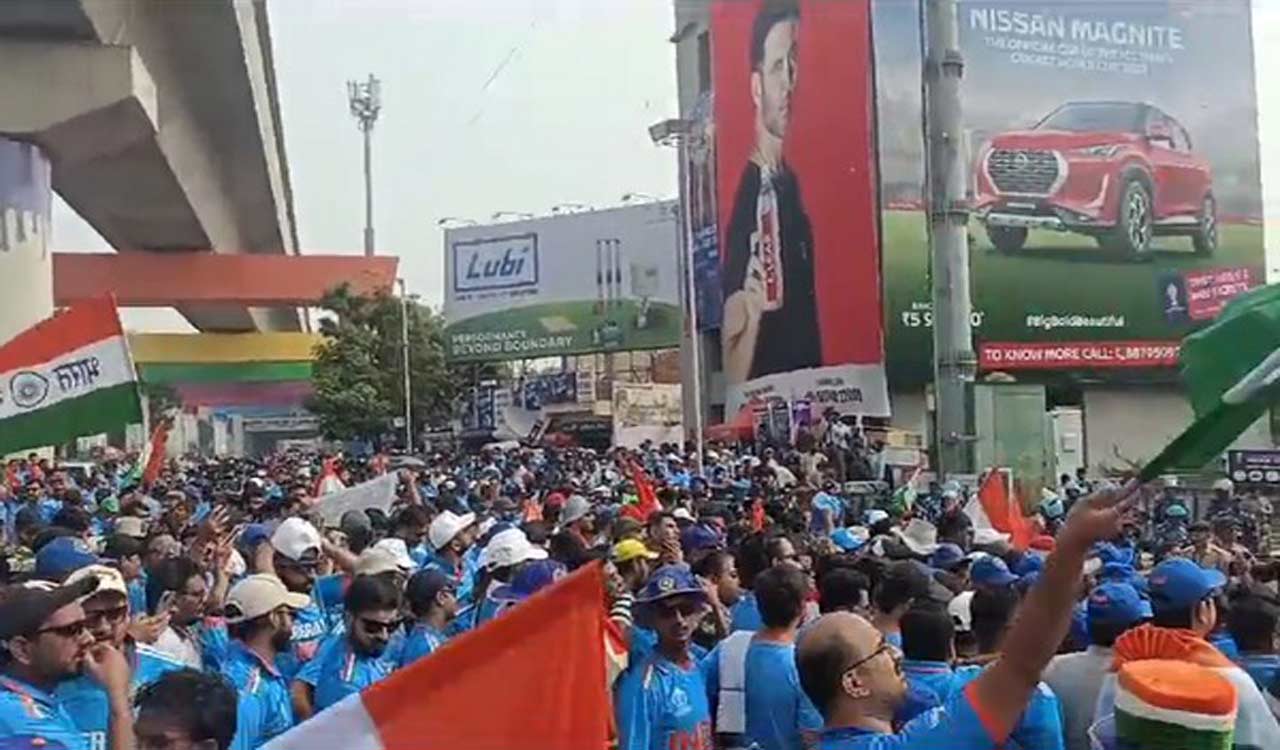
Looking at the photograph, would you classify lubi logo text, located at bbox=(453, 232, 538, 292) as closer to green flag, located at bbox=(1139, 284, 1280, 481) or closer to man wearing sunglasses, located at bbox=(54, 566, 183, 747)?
man wearing sunglasses, located at bbox=(54, 566, 183, 747)

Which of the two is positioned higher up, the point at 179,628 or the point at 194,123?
the point at 194,123

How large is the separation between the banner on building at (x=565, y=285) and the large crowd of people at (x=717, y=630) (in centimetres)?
4710

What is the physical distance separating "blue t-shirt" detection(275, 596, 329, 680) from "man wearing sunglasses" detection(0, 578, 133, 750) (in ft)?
4.90

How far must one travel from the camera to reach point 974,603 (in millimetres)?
4965

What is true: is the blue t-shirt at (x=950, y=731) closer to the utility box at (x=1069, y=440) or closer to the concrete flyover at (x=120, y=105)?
the concrete flyover at (x=120, y=105)

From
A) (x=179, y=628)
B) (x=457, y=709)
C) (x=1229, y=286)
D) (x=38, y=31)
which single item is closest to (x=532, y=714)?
(x=457, y=709)

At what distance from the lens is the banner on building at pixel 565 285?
57250 millimetres

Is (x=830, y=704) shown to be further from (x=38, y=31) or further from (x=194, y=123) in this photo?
(x=194, y=123)

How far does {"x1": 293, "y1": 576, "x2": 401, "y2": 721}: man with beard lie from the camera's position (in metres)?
5.38

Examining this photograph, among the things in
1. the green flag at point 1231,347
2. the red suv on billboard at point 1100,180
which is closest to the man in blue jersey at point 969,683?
the green flag at point 1231,347

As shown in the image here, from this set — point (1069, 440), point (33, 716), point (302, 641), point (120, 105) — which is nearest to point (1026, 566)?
point (302, 641)

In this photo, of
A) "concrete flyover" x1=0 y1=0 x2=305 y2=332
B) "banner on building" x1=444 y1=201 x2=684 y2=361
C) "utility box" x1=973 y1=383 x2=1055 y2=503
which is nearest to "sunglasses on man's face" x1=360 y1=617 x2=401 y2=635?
"utility box" x1=973 y1=383 x2=1055 y2=503

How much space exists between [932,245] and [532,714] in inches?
404

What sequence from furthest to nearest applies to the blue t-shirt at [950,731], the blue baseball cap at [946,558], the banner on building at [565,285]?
the banner on building at [565,285], the blue baseball cap at [946,558], the blue t-shirt at [950,731]
